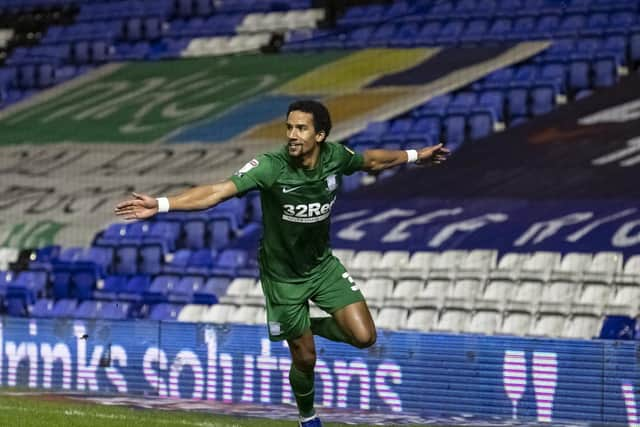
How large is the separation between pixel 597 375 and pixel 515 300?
4.44 meters

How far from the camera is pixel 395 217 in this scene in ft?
66.0

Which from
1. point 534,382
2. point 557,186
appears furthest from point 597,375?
point 557,186

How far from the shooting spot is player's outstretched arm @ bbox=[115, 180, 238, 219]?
7.55 m

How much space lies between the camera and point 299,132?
28.0 ft

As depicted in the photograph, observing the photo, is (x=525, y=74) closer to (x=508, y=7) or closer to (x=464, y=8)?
(x=508, y=7)

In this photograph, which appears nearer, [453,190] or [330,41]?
[453,190]

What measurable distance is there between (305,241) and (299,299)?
1.15ft

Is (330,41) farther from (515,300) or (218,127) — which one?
(515,300)

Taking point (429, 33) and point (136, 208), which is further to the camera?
point (429, 33)

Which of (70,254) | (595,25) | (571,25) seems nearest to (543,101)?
(595,25)

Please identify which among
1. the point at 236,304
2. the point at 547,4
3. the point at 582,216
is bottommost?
the point at 236,304

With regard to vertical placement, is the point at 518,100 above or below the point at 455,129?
above

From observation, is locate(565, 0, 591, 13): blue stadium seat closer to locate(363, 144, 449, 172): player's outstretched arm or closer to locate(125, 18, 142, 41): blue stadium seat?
locate(125, 18, 142, 41): blue stadium seat

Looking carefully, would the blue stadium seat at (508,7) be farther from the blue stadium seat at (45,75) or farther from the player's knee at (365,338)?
the player's knee at (365,338)
